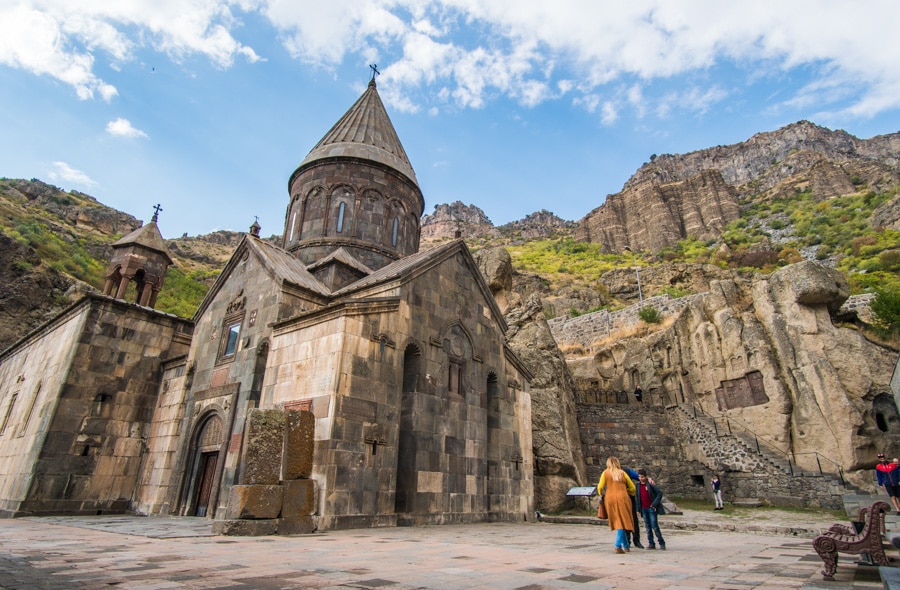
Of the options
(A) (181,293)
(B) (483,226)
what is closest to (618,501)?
(A) (181,293)

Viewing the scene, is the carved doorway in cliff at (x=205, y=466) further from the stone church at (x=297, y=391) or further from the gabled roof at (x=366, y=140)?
the gabled roof at (x=366, y=140)

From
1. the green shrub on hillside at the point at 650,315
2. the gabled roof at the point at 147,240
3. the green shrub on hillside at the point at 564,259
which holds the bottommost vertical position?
the gabled roof at the point at 147,240

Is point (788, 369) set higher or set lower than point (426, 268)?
lower

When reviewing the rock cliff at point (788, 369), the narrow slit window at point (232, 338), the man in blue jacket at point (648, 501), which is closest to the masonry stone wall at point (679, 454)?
the rock cliff at point (788, 369)

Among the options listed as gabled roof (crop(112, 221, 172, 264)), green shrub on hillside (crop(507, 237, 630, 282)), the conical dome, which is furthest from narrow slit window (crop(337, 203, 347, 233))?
green shrub on hillside (crop(507, 237, 630, 282))

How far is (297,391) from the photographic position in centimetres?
887

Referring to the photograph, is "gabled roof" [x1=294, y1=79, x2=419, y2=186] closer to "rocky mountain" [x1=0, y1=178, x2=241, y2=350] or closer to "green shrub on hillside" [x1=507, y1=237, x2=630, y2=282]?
"rocky mountain" [x1=0, y1=178, x2=241, y2=350]

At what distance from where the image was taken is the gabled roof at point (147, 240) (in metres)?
15.4

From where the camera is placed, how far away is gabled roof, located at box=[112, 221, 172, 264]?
1540cm

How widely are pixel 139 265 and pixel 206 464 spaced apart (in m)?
7.95

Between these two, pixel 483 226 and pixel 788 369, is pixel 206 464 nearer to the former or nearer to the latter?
pixel 788 369

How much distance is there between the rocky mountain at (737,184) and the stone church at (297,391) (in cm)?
5897

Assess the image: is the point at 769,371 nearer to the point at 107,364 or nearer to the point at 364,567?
the point at 364,567

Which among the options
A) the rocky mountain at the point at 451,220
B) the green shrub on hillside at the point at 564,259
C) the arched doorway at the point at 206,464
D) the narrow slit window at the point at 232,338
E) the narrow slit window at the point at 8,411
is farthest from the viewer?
the rocky mountain at the point at 451,220
